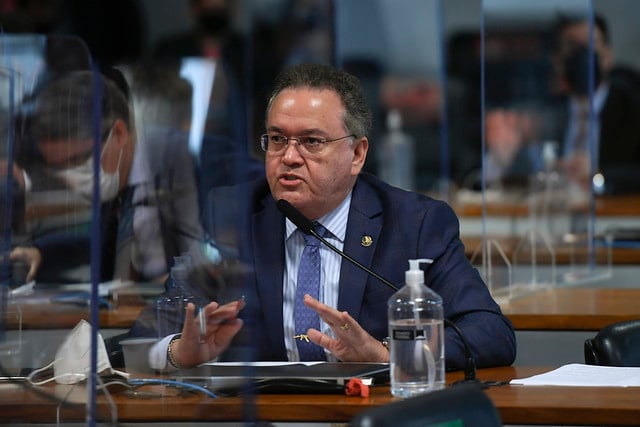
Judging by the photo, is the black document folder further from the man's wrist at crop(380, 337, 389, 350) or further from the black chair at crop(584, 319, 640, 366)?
the black chair at crop(584, 319, 640, 366)

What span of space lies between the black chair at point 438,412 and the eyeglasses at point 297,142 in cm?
105

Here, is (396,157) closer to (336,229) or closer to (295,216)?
(336,229)

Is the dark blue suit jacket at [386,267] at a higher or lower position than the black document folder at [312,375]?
higher

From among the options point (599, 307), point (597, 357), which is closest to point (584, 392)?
point (597, 357)

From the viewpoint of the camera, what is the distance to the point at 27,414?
6.11ft

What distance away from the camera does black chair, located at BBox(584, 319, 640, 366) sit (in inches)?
96.1

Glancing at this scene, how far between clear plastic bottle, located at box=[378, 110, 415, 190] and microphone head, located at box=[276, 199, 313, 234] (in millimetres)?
5436

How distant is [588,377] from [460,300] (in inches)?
14.3

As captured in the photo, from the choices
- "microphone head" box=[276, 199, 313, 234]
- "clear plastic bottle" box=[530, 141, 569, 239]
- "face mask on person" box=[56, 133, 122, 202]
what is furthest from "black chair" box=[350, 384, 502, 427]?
"clear plastic bottle" box=[530, 141, 569, 239]

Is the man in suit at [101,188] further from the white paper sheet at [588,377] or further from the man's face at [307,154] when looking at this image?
the white paper sheet at [588,377]

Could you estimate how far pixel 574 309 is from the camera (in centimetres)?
339

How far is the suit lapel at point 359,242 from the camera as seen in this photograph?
258cm

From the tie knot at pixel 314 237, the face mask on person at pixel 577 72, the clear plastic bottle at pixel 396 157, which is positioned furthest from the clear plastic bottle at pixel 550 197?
the clear plastic bottle at pixel 396 157

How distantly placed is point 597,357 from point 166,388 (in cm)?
105
